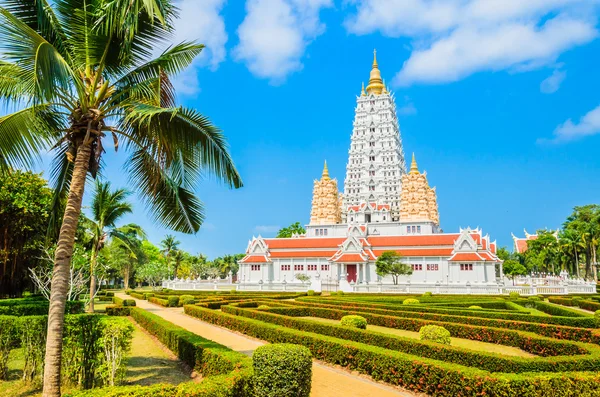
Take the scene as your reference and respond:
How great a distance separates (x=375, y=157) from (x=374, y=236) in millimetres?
27520

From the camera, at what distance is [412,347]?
13164 mm

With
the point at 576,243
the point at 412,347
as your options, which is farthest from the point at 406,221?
the point at 412,347

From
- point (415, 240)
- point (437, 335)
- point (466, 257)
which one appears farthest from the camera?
point (415, 240)

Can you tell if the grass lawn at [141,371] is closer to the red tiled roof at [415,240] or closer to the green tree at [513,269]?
the red tiled roof at [415,240]

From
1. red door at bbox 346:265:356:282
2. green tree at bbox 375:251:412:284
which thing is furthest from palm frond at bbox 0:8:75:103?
red door at bbox 346:265:356:282

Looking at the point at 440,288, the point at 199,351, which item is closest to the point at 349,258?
the point at 440,288

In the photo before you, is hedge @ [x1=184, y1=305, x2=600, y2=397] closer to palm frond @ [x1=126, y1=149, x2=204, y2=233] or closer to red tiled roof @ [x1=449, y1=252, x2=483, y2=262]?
palm frond @ [x1=126, y1=149, x2=204, y2=233]

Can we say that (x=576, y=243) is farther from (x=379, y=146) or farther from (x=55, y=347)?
(x=55, y=347)

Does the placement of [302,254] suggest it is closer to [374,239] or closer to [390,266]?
[374,239]

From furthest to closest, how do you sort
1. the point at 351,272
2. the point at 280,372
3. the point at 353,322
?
the point at 351,272, the point at 353,322, the point at 280,372

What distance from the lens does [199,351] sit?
12.1 meters

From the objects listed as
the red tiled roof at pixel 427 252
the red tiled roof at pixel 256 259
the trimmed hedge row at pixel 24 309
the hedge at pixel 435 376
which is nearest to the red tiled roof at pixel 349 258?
the red tiled roof at pixel 427 252

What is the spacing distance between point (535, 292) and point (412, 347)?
1366 inches

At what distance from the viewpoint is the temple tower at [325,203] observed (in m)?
87.6
